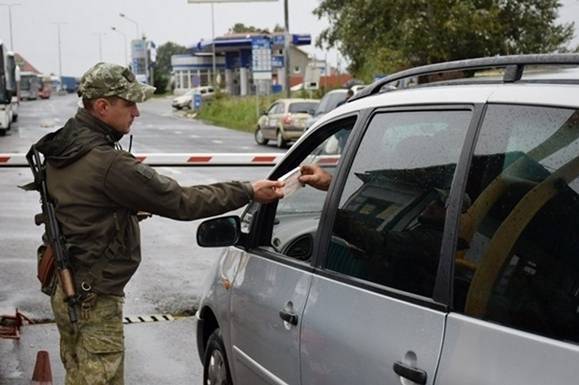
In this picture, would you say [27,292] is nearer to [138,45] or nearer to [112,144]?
[112,144]

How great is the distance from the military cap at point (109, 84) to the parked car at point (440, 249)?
797 mm

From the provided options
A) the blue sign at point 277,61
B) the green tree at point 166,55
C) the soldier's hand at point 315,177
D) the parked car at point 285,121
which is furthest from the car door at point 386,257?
the green tree at point 166,55

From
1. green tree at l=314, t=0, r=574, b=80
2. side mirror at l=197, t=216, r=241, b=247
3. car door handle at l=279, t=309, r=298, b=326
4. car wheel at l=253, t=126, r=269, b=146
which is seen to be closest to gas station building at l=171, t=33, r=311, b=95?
car wheel at l=253, t=126, r=269, b=146

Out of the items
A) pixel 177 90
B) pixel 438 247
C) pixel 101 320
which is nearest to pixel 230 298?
pixel 101 320

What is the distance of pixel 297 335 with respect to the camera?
323cm

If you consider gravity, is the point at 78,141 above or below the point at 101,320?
above

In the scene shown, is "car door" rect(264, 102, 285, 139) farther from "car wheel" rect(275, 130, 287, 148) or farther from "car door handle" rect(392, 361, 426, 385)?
"car door handle" rect(392, 361, 426, 385)

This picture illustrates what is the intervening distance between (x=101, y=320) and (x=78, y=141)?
783mm

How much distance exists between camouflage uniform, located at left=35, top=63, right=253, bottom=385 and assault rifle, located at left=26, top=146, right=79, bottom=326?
3cm

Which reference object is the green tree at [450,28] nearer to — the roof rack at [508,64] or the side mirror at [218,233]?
the side mirror at [218,233]

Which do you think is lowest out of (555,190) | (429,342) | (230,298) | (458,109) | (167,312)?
(167,312)

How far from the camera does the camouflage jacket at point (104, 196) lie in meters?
3.61

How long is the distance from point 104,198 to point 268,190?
70 cm

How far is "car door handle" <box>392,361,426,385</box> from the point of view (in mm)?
2406
